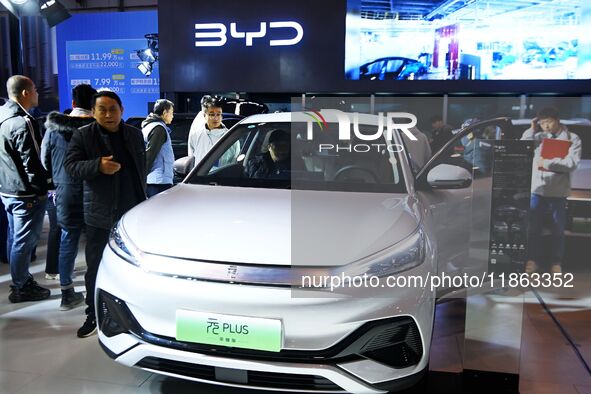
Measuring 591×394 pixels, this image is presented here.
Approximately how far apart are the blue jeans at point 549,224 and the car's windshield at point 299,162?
82.6 inches

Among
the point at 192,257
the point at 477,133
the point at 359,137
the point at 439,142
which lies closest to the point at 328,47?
the point at 439,142

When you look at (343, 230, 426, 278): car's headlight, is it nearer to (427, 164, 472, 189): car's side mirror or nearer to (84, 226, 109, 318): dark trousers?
(427, 164, 472, 189): car's side mirror

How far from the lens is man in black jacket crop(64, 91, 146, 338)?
271 cm

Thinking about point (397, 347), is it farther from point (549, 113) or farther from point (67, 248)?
point (549, 113)

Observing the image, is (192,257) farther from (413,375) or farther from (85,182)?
(85,182)

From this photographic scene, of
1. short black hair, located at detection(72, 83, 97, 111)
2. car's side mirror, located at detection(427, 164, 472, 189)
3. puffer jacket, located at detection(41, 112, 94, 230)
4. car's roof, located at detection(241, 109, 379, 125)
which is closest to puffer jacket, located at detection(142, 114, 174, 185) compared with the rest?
short black hair, located at detection(72, 83, 97, 111)

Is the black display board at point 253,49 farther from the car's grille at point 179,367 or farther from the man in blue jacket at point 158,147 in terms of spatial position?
the car's grille at point 179,367

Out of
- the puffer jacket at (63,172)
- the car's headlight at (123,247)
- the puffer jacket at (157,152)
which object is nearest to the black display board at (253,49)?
the puffer jacket at (157,152)

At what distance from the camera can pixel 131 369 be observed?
244 centimetres

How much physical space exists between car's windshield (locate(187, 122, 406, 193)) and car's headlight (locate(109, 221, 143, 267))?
2.23 feet

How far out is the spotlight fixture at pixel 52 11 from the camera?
6.27m

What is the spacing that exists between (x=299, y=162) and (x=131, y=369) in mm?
1378

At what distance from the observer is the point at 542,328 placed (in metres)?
3.05

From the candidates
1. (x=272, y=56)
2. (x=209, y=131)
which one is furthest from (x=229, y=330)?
(x=272, y=56)
